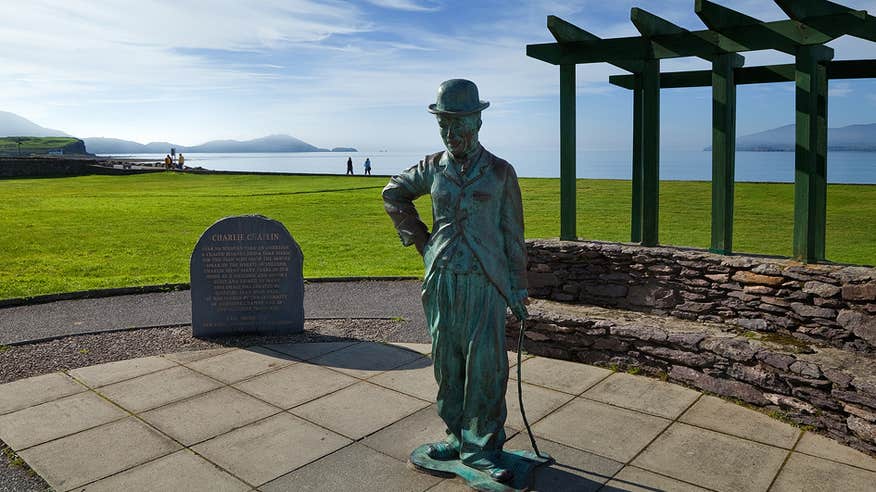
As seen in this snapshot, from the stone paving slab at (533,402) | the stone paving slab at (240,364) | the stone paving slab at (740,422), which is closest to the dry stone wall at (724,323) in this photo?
the stone paving slab at (740,422)

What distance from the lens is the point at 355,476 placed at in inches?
191

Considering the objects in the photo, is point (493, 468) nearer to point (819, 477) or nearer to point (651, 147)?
point (819, 477)

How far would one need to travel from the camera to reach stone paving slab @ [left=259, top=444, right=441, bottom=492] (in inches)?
184

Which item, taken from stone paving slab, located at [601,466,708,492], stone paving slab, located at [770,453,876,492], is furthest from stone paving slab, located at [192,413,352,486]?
stone paving slab, located at [770,453,876,492]

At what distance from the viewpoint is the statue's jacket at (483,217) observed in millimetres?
4391

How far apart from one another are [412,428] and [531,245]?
3876 millimetres

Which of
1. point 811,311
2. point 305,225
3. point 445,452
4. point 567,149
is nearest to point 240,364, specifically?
point 445,452

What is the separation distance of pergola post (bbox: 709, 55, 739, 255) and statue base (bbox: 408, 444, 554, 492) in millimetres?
4671

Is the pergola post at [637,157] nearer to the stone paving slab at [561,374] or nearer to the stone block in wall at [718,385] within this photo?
the stone paving slab at [561,374]

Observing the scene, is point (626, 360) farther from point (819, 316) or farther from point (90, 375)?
point (90, 375)

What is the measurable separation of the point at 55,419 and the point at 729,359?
628cm

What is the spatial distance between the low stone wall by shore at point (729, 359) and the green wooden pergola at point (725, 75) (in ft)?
5.10

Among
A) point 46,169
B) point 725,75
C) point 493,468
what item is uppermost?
point 46,169

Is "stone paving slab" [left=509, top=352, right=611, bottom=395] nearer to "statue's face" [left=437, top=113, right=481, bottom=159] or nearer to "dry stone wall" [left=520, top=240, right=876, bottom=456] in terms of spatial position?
"dry stone wall" [left=520, top=240, right=876, bottom=456]
